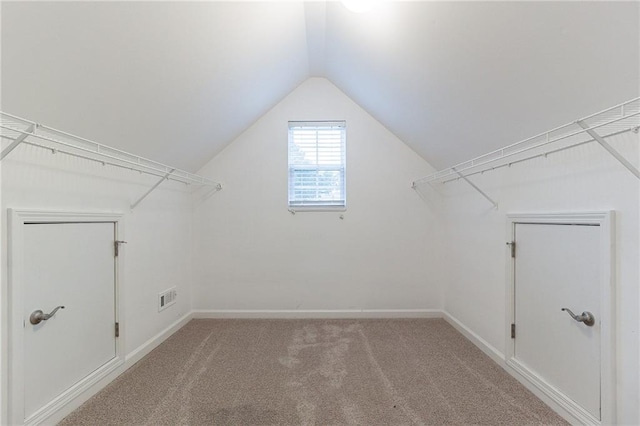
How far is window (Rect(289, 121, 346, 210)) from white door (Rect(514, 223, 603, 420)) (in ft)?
6.35

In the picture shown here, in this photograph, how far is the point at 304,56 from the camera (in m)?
2.82

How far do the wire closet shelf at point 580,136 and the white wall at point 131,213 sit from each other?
2.57m

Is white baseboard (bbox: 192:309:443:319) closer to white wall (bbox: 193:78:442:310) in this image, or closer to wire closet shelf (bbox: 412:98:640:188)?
white wall (bbox: 193:78:442:310)

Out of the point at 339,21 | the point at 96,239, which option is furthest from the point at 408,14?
the point at 96,239

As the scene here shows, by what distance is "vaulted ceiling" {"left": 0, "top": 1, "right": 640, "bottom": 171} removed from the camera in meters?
1.16

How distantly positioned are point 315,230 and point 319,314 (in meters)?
0.98

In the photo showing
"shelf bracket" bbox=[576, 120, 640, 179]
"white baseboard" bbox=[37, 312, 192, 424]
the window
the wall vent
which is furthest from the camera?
the window

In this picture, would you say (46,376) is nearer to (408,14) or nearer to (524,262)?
(408,14)

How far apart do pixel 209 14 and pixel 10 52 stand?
0.94m

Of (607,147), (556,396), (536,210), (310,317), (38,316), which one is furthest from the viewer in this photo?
(310,317)

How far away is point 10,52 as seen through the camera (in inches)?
43.8

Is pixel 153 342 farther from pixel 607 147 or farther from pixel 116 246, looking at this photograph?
pixel 607 147

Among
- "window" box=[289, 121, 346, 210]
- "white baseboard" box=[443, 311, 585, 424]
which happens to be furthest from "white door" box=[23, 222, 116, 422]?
"white baseboard" box=[443, 311, 585, 424]

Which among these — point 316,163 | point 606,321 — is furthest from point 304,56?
point 606,321
